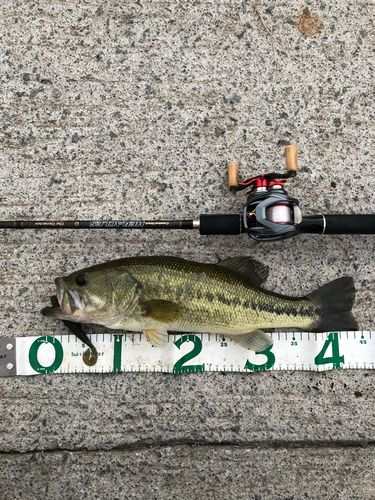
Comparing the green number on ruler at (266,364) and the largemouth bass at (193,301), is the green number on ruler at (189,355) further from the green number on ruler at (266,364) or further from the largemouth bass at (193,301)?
the green number on ruler at (266,364)

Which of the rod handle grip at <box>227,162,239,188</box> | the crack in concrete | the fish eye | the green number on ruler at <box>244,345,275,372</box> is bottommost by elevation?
the crack in concrete

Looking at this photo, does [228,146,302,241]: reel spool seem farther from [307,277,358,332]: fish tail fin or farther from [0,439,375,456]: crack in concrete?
[0,439,375,456]: crack in concrete

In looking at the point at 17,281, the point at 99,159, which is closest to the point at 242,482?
the point at 17,281

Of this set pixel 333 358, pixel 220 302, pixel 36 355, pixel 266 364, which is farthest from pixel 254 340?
pixel 36 355

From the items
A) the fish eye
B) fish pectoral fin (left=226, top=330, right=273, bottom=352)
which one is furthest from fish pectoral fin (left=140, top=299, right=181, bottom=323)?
fish pectoral fin (left=226, top=330, right=273, bottom=352)

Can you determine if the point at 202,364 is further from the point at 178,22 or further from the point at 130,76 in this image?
the point at 178,22
